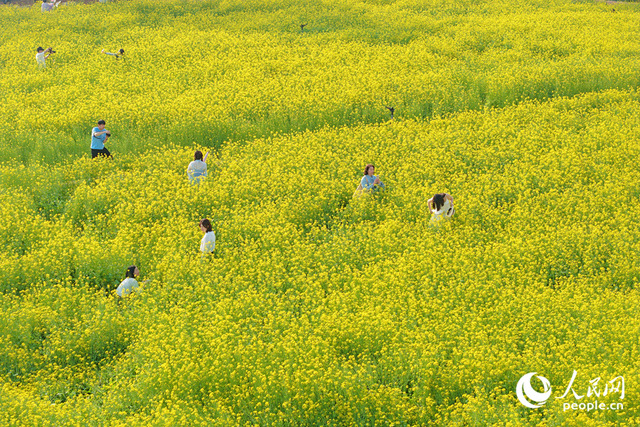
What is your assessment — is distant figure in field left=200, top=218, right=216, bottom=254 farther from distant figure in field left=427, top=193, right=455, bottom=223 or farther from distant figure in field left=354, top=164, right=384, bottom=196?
distant figure in field left=427, top=193, right=455, bottom=223

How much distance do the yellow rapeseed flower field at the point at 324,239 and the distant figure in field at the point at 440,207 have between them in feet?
0.66

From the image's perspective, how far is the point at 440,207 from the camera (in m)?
11.8

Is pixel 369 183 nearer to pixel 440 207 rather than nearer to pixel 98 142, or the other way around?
pixel 440 207

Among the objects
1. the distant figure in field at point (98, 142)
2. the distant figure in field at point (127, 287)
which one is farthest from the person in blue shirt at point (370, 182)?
the distant figure in field at point (98, 142)

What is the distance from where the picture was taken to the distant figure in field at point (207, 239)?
1109 centimetres

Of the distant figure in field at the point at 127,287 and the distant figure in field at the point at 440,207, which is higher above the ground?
the distant figure in field at the point at 440,207

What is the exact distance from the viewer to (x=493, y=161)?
14.7 metres

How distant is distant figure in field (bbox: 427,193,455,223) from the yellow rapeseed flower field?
0.66 feet

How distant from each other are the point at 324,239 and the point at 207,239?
229cm

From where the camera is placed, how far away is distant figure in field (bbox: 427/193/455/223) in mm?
11720

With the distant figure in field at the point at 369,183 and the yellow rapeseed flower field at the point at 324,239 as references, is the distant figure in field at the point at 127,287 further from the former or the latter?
the distant figure in field at the point at 369,183

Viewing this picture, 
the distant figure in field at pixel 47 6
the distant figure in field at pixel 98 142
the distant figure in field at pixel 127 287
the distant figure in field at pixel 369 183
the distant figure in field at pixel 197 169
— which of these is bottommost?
the distant figure in field at pixel 127 287

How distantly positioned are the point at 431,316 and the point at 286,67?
15466 millimetres

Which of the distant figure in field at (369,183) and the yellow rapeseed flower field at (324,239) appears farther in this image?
the distant figure in field at (369,183)
